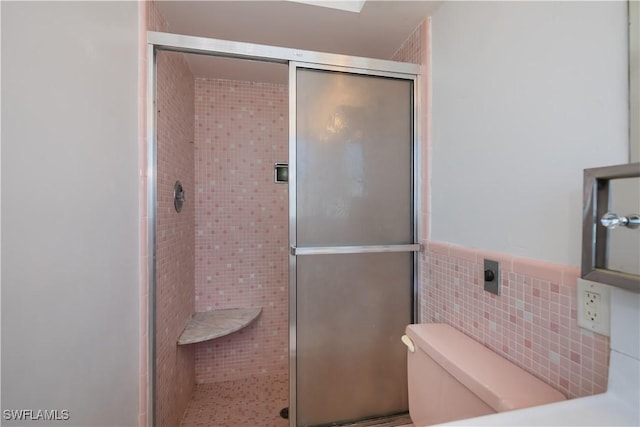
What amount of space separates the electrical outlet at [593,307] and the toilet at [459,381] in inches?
8.4

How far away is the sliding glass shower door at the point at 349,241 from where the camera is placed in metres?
1.30

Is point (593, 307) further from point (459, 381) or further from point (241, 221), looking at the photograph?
point (241, 221)

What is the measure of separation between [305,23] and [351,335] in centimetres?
163

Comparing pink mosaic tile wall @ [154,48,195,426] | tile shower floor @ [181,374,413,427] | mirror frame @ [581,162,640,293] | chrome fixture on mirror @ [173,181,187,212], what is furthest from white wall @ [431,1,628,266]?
tile shower floor @ [181,374,413,427]

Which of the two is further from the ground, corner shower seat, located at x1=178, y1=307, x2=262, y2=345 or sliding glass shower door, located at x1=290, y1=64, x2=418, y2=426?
sliding glass shower door, located at x1=290, y1=64, x2=418, y2=426

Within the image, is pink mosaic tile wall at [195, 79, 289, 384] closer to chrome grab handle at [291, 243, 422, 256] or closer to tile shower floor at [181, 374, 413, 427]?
tile shower floor at [181, 374, 413, 427]

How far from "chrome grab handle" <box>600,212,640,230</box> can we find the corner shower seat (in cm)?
190

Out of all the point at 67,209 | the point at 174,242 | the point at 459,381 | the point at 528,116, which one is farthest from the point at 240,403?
the point at 528,116

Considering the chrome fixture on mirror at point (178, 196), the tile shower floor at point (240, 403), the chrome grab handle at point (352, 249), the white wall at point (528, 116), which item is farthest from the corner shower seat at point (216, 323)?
the white wall at point (528, 116)

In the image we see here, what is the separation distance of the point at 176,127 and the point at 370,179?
1190 mm

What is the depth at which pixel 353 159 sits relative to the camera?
4.45 ft

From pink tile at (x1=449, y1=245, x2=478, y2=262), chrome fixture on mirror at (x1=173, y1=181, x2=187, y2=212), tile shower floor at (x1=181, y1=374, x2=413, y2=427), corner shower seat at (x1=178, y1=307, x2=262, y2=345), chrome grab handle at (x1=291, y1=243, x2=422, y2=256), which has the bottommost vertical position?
tile shower floor at (x1=181, y1=374, x2=413, y2=427)

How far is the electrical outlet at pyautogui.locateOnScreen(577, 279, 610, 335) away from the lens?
606 millimetres

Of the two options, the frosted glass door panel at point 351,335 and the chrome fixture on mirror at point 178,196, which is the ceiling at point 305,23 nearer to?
the chrome fixture on mirror at point 178,196
